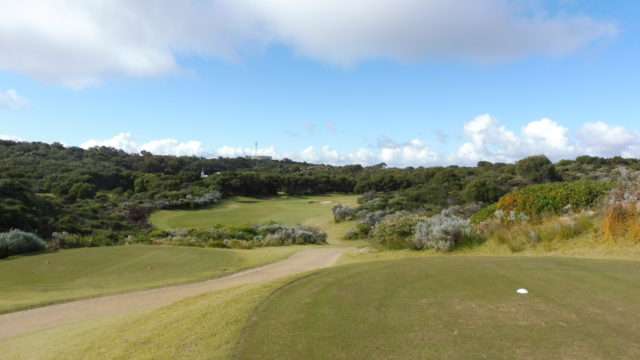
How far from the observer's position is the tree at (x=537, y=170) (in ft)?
160

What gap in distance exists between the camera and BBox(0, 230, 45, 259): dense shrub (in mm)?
13859

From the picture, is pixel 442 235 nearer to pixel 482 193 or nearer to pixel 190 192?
pixel 482 193

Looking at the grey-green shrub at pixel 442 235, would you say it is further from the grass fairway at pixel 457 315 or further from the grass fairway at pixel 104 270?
the grass fairway at pixel 104 270

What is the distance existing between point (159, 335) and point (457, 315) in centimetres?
352

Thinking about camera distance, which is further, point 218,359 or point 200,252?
point 200,252

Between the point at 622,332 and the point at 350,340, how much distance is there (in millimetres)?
2618

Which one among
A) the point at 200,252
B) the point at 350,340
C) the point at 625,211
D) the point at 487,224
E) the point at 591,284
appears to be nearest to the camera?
the point at 350,340

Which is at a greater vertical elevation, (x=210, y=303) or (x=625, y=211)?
(x=625, y=211)

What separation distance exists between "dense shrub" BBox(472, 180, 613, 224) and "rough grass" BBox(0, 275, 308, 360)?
9303mm

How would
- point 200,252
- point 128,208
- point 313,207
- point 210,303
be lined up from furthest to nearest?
point 313,207 → point 128,208 → point 200,252 → point 210,303

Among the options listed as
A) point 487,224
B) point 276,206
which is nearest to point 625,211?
point 487,224

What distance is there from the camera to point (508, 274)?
6.61 m

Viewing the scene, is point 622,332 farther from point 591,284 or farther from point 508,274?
point 508,274

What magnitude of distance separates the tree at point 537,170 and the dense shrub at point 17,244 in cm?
4686
